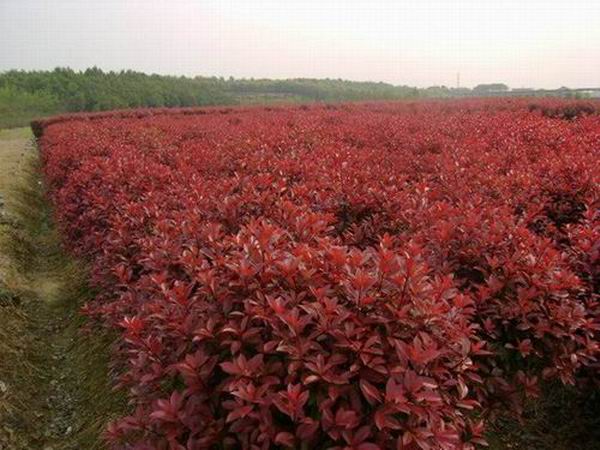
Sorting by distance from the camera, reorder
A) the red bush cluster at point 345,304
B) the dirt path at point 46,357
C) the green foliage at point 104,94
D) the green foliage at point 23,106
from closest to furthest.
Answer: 1. the red bush cluster at point 345,304
2. the dirt path at point 46,357
3. the green foliage at point 23,106
4. the green foliage at point 104,94

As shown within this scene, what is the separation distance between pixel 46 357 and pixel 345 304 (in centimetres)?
432

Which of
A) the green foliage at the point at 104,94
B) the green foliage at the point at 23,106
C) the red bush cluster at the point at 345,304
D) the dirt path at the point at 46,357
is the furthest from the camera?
the green foliage at the point at 104,94

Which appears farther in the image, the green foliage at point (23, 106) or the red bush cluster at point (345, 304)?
the green foliage at point (23, 106)

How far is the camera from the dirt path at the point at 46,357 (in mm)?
3992

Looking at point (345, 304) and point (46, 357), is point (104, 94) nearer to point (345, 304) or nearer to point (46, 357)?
point (46, 357)

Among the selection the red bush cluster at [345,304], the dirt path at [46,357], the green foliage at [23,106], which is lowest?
the dirt path at [46,357]

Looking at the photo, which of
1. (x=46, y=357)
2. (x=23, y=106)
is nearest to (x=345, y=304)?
(x=46, y=357)

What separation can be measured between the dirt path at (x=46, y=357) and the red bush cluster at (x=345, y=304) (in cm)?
89

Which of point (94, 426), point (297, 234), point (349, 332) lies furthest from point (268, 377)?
point (94, 426)

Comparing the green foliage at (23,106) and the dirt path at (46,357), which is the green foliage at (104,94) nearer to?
the green foliage at (23,106)

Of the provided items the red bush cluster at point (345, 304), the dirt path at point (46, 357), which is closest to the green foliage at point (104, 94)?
the dirt path at point (46, 357)

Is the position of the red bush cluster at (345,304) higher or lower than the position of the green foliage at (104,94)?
lower

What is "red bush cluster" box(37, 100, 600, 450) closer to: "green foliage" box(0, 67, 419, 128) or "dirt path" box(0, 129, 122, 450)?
"dirt path" box(0, 129, 122, 450)

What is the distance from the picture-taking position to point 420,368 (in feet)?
6.15
